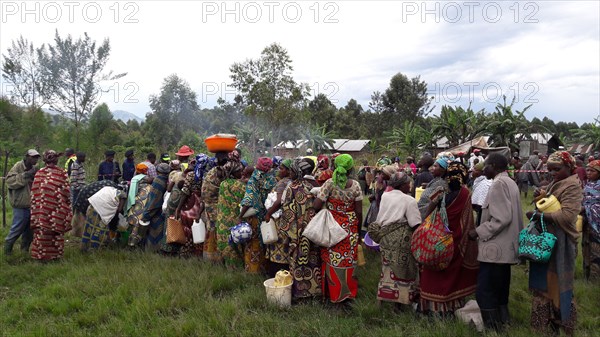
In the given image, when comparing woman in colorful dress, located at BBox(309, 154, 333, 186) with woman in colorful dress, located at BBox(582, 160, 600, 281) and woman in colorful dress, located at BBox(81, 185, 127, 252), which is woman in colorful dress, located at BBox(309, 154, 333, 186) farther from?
woman in colorful dress, located at BBox(81, 185, 127, 252)

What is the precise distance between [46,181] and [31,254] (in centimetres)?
120

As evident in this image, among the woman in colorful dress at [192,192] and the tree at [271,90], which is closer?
the woman in colorful dress at [192,192]

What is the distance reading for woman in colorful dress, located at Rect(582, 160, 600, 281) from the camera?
4730 millimetres

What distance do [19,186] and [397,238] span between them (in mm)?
5813

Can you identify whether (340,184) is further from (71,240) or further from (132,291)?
(71,240)

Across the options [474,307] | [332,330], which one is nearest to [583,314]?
[474,307]

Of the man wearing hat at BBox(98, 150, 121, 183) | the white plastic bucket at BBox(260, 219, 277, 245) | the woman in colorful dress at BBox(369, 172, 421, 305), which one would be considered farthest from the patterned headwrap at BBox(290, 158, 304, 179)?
the man wearing hat at BBox(98, 150, 121, 183)

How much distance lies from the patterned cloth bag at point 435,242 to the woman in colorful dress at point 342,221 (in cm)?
79

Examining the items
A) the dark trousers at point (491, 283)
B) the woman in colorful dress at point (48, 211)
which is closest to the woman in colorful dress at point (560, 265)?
the dark trousers at point (491, 283)

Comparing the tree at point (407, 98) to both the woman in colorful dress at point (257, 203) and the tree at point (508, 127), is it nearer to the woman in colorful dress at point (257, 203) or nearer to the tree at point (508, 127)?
the tree at point (508, 127)

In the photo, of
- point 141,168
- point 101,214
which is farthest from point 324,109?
point 101,214

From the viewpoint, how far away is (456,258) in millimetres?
3756

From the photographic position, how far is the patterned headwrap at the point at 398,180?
4.03 meters

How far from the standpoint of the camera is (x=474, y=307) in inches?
144
